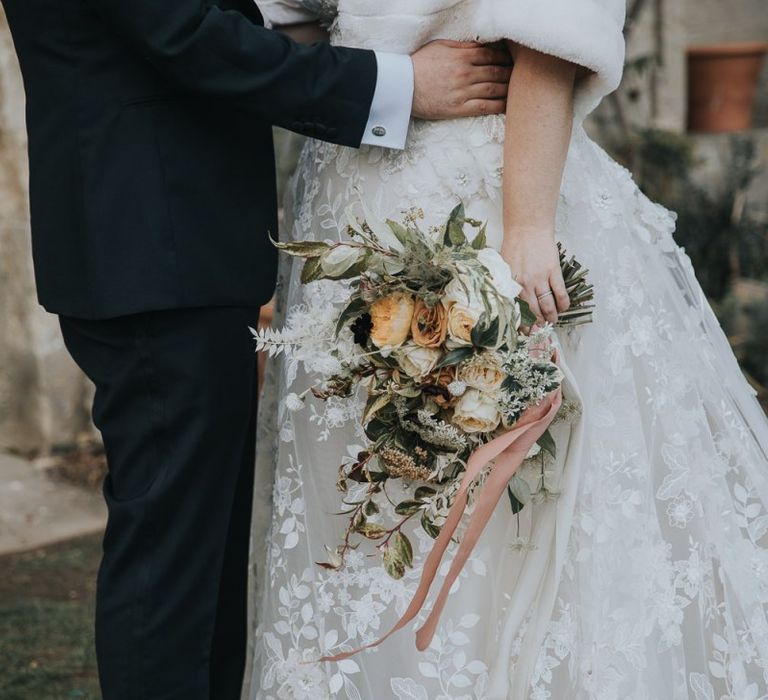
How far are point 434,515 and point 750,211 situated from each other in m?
4.55

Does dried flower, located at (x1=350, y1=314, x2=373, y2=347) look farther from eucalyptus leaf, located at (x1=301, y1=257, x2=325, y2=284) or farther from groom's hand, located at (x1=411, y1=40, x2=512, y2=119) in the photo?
groom's hand, located at (x1=411, y1=40, x2=512, y2=119)

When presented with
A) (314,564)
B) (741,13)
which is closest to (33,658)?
(314,564)

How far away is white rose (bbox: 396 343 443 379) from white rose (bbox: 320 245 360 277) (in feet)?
0.49

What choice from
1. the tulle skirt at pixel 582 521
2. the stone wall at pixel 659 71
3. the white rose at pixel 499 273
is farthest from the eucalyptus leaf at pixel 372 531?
the stone wall at pixel 659 71

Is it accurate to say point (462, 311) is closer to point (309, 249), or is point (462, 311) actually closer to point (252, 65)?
point (309, 249)

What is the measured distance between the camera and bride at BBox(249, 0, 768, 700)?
1734 millimetres

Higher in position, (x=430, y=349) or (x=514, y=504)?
(x=430, y=349)

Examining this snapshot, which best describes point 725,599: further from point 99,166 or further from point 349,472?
point 99,166

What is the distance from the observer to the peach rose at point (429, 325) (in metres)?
1.54

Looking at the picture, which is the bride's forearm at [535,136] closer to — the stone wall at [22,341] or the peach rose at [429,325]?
the peach rose at [429,325]

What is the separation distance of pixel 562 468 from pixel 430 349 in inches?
15.0

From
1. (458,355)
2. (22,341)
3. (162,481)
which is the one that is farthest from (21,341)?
(458,355)

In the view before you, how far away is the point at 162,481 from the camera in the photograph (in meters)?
1.74

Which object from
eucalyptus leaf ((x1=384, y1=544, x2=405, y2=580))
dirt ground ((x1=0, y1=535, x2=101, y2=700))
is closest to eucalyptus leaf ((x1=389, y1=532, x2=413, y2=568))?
eucalyptus leaf ((x1=384, y1=544, x2=405, y2=580))
